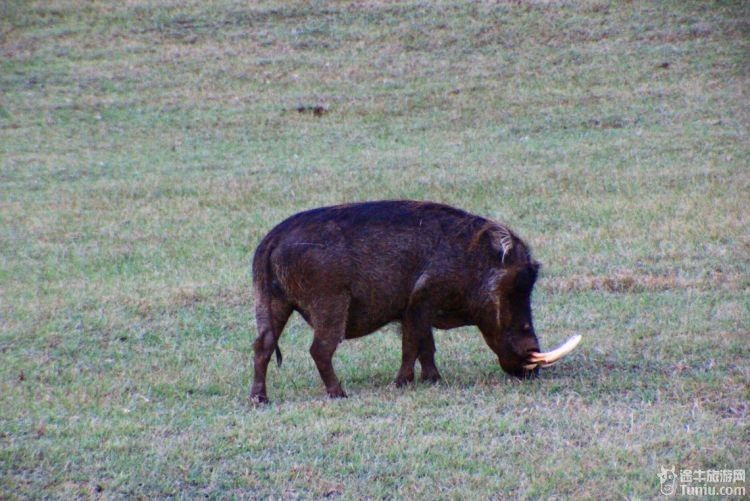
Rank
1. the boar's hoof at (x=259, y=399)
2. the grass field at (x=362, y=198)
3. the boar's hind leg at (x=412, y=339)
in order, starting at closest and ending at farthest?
the grass field at (x=362, y=198) < the boar's hoof at (x=259, y=399) < the boar's hind leg at (x=412, y=339)

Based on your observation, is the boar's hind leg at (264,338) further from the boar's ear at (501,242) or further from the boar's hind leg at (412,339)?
the boar's ear at (501,242)

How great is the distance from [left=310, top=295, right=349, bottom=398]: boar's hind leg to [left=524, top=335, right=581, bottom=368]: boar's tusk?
134 cm

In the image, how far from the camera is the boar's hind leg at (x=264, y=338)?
703 centimetres

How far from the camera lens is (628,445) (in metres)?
5.68

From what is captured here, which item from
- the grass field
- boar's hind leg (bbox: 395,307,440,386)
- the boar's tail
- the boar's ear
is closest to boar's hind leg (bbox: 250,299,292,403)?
the boar's tail

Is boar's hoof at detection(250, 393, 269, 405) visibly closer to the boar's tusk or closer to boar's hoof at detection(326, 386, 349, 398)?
boar's hoof at detection(326, 386, 349, 398)

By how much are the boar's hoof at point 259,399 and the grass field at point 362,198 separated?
6.6 inches

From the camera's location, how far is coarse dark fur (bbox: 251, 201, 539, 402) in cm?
699

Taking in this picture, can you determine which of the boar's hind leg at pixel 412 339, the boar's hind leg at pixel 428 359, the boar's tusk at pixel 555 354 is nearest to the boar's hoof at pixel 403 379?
the boar's hind leg at pixel 412 339

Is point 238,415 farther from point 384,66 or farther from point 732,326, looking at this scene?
point 384,66

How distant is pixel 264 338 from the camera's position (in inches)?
279

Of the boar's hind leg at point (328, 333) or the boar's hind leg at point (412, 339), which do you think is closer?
the boar's hind leg at point (328, 333)

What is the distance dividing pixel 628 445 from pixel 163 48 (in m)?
21.0

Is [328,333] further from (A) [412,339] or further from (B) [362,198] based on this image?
(B) [362,198]
